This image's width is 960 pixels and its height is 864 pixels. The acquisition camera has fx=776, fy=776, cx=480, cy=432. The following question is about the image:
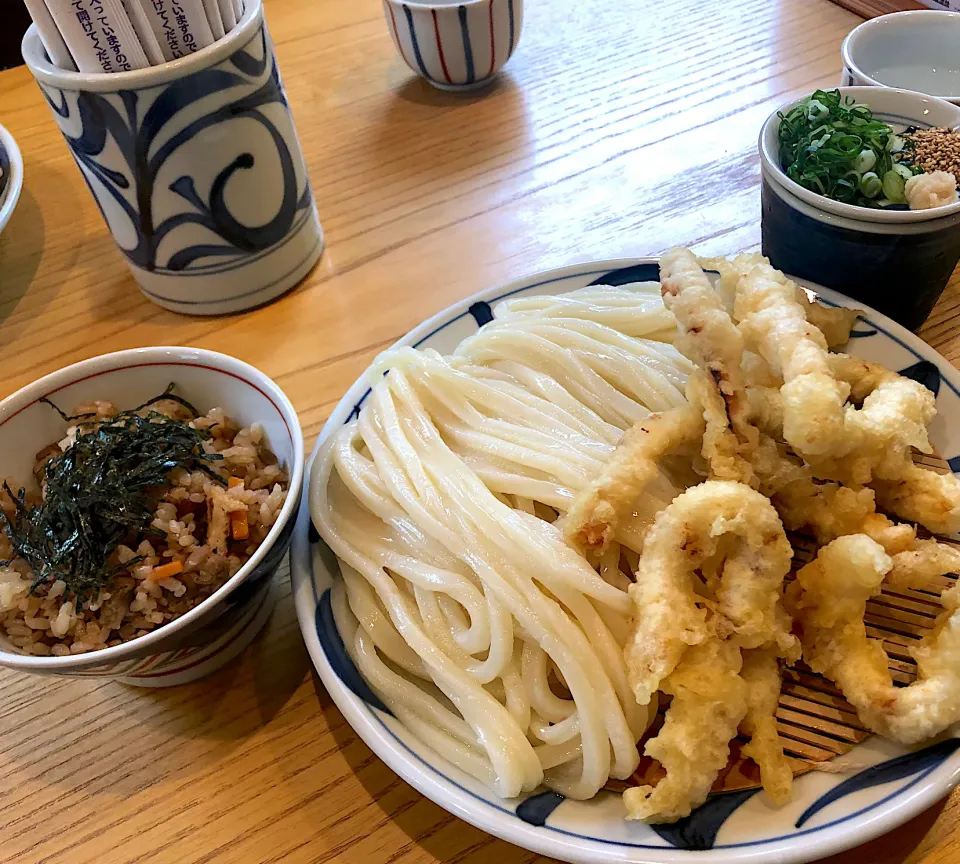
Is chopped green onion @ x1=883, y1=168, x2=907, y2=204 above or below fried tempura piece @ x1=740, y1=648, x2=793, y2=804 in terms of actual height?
above

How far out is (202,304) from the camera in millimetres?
1837

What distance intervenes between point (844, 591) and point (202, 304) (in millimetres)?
1490

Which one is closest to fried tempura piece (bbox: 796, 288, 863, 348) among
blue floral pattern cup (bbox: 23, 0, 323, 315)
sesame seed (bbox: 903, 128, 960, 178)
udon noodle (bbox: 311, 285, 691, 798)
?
udon noodle (bbox: 311, 285, 691, 798)

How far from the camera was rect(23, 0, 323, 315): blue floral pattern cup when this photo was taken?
144 centimetres

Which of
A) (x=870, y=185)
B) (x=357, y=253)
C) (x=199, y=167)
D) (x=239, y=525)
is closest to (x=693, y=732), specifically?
(x=239, y=525)

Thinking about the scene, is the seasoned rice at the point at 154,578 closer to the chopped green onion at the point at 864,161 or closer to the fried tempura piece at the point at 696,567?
the fried tempura piece at the point at 696,567

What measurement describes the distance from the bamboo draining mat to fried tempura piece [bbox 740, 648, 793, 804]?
0.09 feet

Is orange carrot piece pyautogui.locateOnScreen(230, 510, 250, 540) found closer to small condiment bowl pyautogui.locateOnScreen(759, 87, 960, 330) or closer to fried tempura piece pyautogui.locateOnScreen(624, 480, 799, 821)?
fried tempura piece pyautogui.locateOnScreen(624, 480, 799, 821)

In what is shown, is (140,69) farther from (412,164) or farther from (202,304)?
(412,164)

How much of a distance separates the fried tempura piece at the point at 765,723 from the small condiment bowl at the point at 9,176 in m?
1.91

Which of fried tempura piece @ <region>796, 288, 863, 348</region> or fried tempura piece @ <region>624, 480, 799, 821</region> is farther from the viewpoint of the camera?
fried tempura piece @ <region>796, 288, 863, 348</region>

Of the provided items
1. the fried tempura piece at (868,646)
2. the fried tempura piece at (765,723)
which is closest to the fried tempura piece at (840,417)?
the fried tempura piece at (868,646)

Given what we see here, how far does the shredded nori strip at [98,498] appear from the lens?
1109 millimetres

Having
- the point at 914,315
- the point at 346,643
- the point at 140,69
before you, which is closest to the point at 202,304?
the point at 140,69
